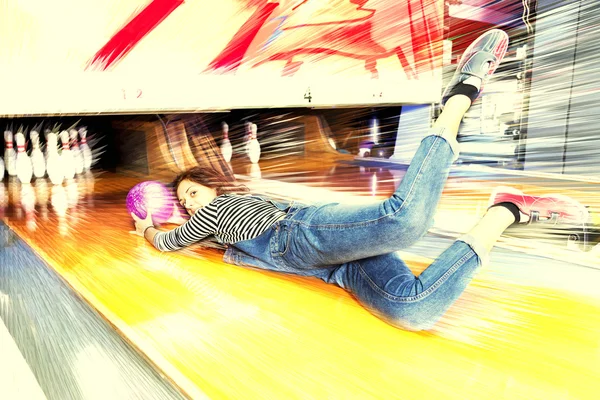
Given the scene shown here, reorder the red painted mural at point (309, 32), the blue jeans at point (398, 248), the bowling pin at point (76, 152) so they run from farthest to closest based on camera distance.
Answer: the bowling pin at point (76, 152) → the red painted mural at point (309, 32) → the blue jeans at point (398, 248)

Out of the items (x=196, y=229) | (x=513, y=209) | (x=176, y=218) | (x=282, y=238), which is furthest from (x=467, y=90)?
(x=176, y=218)


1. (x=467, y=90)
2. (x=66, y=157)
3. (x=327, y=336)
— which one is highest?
(x=467, y=90)

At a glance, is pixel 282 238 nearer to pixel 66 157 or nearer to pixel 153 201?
pixel 153 201

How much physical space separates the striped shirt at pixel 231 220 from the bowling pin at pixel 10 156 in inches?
49.9

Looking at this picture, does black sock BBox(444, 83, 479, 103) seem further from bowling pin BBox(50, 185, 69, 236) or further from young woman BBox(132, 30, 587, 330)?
bowling pin BBox(50, 185, 69, 236)

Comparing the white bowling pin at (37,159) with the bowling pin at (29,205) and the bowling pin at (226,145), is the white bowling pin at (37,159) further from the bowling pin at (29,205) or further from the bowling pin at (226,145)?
the bowling pin at (226,145)

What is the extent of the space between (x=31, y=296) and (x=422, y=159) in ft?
2.82

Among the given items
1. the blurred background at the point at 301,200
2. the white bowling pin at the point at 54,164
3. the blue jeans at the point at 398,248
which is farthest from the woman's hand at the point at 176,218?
the white bowling pin at the point at 54,164

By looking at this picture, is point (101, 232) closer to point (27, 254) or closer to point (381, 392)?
point (27, 254)

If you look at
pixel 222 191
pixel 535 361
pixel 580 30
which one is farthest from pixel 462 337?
pixel 222 191

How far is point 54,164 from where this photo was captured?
1734 millimetres

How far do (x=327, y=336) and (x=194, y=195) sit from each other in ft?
1.76

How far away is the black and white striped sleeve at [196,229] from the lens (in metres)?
0.87

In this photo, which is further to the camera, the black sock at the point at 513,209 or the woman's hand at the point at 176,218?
the woman's hand at the point at 176,218
